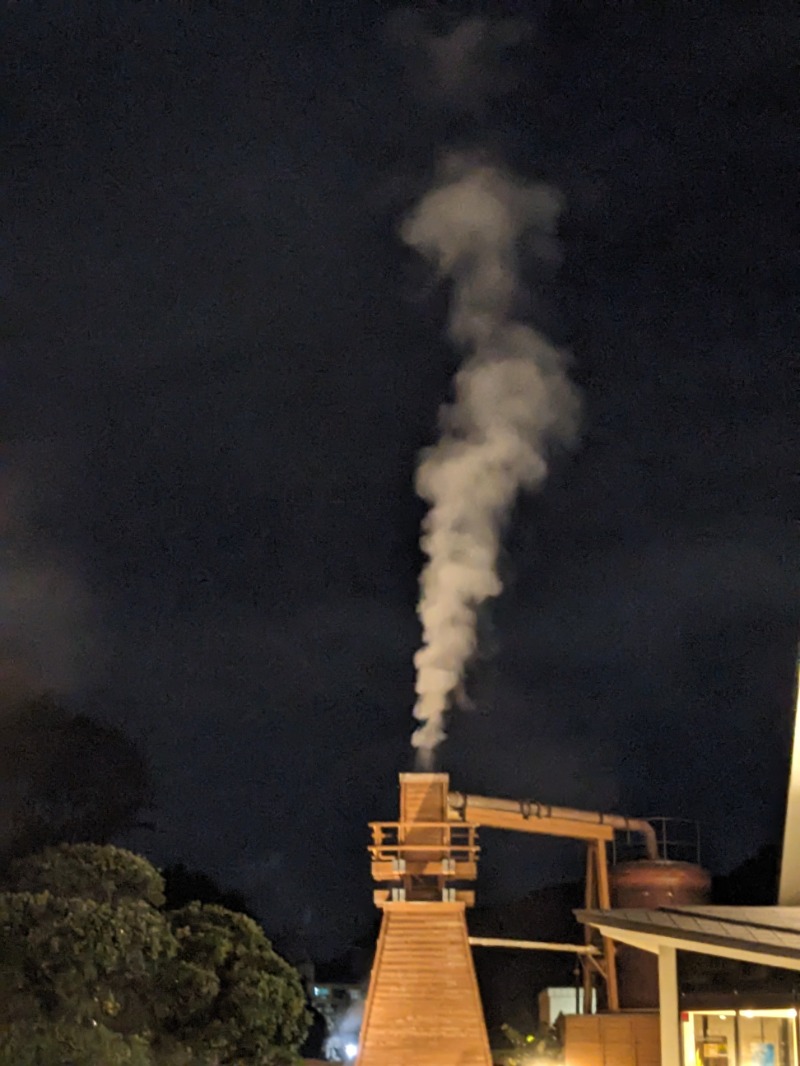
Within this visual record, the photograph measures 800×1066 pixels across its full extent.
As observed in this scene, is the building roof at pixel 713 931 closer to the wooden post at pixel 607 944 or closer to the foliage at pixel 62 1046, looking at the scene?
the foliage at pixel 62 1046

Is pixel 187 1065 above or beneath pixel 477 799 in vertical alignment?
beneath

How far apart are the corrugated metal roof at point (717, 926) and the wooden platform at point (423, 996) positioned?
5978 millimetres

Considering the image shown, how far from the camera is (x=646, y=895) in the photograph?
90.6 feet

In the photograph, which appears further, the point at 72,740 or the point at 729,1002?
the point at 72,740

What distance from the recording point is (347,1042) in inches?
1816

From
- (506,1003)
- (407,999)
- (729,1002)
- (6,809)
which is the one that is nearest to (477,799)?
(407,999)

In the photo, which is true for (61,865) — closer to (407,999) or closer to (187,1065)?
(187,1065)

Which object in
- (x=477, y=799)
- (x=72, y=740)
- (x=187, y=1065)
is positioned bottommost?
(x=187, y=1065)

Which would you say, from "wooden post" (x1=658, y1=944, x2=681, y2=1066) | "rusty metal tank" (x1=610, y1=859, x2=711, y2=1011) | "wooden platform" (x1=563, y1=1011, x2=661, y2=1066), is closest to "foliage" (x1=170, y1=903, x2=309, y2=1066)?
"wooden platform" (x1=563, y1=1011, x2=661, y2=1066)

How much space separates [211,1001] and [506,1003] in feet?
71.4

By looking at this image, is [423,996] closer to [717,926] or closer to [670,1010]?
[670,1010]

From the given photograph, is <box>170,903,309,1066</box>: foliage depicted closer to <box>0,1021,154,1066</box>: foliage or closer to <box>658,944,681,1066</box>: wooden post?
<box>0,1021,154,1066</box>: foliage

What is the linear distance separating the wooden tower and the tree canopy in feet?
5.59

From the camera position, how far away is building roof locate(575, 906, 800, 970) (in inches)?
567
